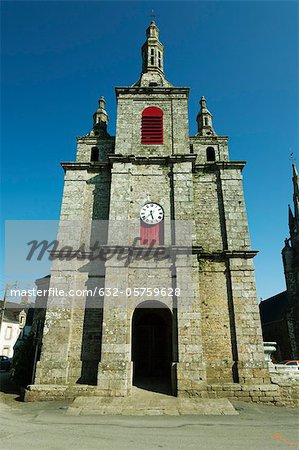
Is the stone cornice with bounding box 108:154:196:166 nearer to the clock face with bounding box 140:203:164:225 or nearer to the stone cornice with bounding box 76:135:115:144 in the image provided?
the clock face with bounding box 140:203:164:225

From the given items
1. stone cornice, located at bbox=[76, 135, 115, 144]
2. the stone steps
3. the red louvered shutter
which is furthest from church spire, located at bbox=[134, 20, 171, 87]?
the stone steps

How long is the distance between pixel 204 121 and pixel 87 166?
861cm

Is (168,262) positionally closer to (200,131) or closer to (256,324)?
(256,324)

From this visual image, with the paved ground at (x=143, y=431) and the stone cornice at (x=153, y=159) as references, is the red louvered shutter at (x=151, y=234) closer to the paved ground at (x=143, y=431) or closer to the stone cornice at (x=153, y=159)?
the stone cornice at (x=153, y=159)

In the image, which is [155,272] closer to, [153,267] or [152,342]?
[153,267]

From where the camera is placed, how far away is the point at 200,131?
18297mm

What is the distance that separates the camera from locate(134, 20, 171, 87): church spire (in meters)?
18.6

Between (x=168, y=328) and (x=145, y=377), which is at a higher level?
(x=168, y=328)

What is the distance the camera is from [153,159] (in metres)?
15.0

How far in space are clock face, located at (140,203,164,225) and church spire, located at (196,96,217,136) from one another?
21.5ft

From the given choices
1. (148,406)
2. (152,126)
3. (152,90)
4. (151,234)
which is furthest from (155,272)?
(152,90)

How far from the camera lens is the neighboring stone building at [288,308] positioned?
2836cm

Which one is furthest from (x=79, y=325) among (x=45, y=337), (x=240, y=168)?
(x=240, y=168)

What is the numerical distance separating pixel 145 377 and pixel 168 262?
20.0ft
